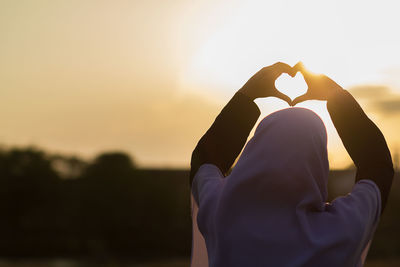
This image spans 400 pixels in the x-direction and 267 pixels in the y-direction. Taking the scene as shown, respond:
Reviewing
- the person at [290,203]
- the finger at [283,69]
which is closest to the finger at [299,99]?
the finger at [283,69]

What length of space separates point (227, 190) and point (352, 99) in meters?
0.63

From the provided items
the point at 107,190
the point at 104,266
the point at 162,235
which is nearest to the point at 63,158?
the point at 107,190

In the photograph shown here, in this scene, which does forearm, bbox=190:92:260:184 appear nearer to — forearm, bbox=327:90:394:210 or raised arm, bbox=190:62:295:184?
raised arm, bbox=190:62:295:184

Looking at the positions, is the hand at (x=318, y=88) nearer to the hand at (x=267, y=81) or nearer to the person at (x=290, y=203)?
the hand at (x=267, y=81)

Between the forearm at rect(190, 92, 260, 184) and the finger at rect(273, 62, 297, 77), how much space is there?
16cm

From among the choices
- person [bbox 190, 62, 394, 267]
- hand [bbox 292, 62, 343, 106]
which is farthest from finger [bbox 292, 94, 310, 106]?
person [bbox 190, 62, 394, 267]

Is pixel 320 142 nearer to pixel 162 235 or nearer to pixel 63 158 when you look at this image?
pixel 162 235

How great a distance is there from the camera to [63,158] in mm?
50500

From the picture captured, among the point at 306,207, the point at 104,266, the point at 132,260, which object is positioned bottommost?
the point at 132,260

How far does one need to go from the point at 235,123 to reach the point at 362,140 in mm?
488

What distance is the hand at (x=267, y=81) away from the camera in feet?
8.23

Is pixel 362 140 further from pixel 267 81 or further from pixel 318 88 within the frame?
pixel 267 81

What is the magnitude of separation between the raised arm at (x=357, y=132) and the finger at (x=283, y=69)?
0.13 feet

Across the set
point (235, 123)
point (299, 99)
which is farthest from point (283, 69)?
point (235, 123)
